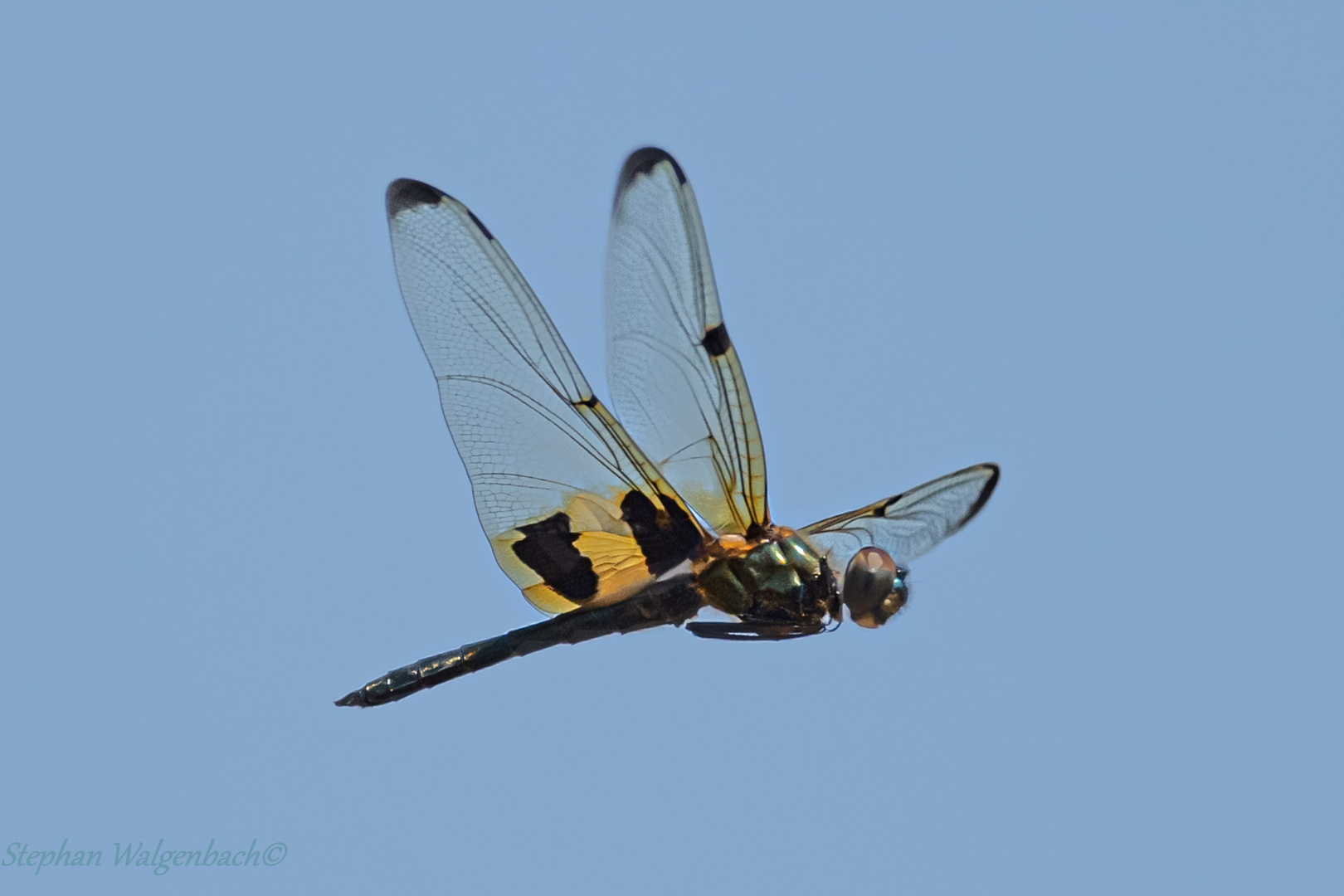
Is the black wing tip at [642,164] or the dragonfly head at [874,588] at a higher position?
the black wing tip at [642,164]

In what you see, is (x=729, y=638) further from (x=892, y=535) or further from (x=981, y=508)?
(x=981, y=508)

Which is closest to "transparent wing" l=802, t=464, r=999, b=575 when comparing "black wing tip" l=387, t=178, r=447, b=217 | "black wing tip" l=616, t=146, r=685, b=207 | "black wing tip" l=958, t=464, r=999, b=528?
"black wing tip" l=958, t=464, r=999, b=528

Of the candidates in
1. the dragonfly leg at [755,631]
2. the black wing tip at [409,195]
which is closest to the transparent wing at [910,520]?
the dragonfly leg at [755,631]

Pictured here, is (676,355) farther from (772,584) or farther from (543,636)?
(543,636)

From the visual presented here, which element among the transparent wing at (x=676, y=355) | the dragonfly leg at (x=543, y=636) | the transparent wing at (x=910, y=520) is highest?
the transparent wing at (x=676, y=355)

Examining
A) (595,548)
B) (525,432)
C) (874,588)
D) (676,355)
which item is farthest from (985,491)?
(525,432)

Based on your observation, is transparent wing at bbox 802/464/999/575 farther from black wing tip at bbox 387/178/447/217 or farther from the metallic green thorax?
black wing tip at bbox 387/178/447/217

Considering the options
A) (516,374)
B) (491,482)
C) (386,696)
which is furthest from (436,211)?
(386,696)

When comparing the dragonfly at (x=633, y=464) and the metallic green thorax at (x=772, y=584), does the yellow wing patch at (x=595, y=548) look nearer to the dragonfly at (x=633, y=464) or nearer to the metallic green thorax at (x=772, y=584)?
the dragonfly at (x=633, y=464)

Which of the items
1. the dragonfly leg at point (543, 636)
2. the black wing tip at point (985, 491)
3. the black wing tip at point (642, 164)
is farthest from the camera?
the dragonfly leg at point (543, 636)
